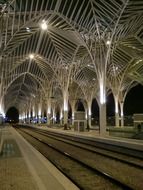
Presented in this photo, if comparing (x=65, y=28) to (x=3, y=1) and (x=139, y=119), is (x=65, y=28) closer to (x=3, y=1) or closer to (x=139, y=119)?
(x=3, y=1)

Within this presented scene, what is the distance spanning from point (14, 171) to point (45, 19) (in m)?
30.2

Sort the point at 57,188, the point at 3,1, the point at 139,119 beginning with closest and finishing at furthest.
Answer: the point at 57,188 < the point at 3,1 < the point at 139,119

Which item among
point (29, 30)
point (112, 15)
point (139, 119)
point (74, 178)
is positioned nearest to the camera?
point (74, 178)

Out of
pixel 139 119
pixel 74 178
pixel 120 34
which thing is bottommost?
pixel 74 178

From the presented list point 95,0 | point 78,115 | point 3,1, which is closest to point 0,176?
point 3,1

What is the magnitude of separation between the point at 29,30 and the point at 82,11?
1200 cm

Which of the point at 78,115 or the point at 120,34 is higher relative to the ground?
the point at 120,34

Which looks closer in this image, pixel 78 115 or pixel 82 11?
pixel 82 11

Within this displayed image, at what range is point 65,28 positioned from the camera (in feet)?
135

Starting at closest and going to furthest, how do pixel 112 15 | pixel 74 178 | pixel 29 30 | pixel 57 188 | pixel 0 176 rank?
1. pixel 57 188
2. pixel 0 176
3. pixel 74 178
4. pixel 112 15
5. pixel 29 30

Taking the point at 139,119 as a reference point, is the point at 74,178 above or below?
below

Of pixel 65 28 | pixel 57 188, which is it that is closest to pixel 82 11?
pixel 65 28

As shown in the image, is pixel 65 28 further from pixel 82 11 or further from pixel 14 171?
pixel 14 171

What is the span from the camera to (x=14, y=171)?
1270cm
